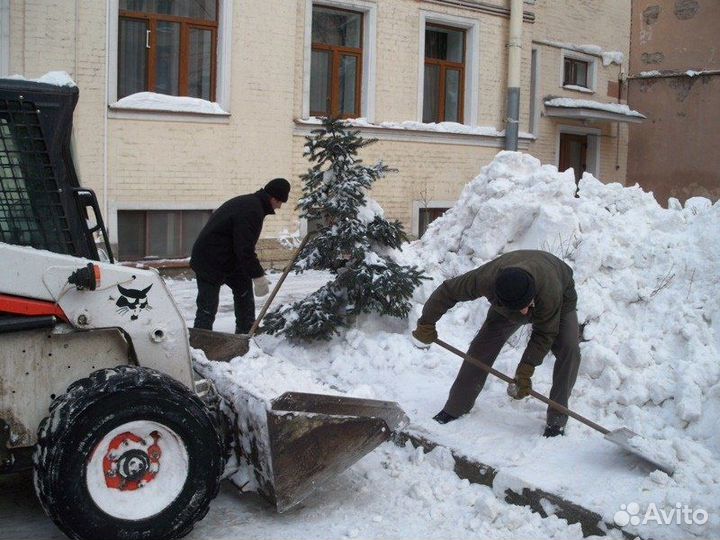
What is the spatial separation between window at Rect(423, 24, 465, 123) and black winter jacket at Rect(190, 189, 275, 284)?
7.24 meters

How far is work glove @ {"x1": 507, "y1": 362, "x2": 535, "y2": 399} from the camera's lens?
4.77m

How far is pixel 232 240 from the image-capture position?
648cm

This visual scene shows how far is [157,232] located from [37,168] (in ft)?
22.7

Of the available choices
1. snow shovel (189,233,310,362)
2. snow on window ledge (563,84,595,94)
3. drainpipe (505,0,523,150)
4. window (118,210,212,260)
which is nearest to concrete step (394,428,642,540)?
snow shovel (189,233,310,362)

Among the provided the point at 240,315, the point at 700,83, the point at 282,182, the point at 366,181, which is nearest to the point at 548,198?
the point at 366,181

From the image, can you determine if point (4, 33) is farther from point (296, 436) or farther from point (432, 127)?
point (296, 436)

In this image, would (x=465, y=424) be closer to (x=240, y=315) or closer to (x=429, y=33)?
(x=240, y=315)

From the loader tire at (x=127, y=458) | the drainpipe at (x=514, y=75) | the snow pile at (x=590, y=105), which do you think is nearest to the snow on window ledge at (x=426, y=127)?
the drainpipe at (x=514, y=75)

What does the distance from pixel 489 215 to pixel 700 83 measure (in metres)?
12.4

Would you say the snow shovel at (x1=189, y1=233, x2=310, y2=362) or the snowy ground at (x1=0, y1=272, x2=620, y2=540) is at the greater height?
the snow shovel at (x1=189, y1=233, x2=310, y2=362)

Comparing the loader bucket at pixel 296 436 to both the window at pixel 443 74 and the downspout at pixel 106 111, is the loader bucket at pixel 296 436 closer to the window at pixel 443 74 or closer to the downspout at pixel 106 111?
the downspout at pixel 106 111

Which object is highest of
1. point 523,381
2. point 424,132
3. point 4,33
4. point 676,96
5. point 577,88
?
point 676,96

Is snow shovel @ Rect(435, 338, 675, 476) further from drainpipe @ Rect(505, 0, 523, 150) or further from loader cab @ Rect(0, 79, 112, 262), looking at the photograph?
drainpipe @ Rect(505, 0, 523, 150)

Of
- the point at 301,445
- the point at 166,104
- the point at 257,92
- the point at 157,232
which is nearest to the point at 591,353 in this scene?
the point at 301,445
